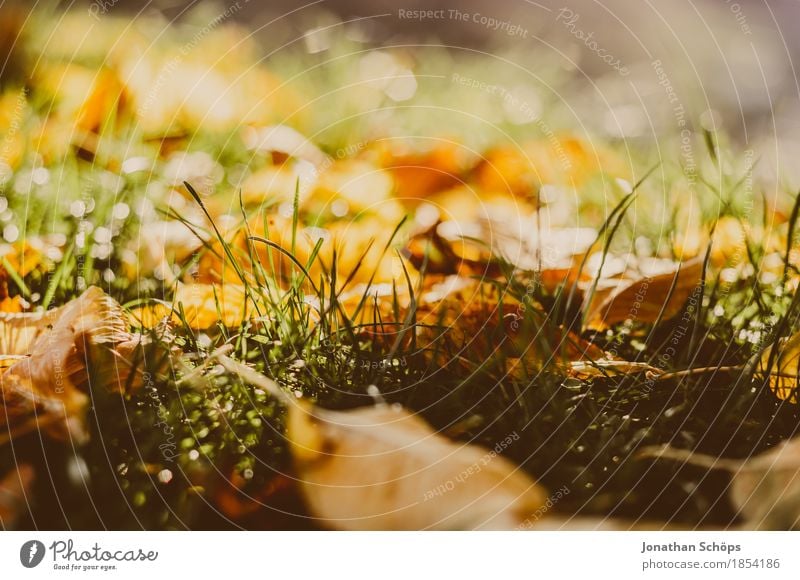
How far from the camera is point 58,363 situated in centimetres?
44

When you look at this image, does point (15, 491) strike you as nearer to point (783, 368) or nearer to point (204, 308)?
point (204, 308)

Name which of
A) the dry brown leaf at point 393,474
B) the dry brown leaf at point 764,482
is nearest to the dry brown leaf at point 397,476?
the dry brown leaf at point 393,474

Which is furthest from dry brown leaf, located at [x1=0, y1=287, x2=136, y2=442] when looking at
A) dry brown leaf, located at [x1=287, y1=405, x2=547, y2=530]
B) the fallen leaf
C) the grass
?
the fallen leaf

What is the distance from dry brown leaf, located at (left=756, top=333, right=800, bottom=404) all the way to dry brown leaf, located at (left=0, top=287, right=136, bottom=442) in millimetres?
483

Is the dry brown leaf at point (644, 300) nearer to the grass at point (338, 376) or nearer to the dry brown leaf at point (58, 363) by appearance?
the grass at point (338, 376)

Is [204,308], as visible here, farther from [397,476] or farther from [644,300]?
[644,300]

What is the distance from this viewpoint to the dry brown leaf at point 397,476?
442 millimetres

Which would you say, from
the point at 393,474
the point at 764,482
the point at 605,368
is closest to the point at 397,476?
the point at 393,474

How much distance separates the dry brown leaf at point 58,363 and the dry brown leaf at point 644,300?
0.35 metres

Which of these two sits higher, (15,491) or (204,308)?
(204,308)

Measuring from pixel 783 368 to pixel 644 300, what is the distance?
12cm
